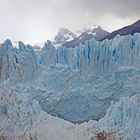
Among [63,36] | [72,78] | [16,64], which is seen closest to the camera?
[16,64]

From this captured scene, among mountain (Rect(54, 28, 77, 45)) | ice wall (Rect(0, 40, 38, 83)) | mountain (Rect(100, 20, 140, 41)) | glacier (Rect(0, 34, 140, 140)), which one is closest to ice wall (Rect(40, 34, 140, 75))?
glacier (Rect(0, 34, 140, 140))

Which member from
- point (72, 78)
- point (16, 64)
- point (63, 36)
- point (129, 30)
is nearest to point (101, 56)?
point (72, 78)

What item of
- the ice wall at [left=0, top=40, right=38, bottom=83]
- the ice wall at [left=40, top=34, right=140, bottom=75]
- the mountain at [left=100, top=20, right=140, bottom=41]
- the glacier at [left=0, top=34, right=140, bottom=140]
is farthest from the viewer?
the mountain at [left=100, top=20, right=140, bottom=41]

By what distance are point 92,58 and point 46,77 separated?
5.81 ft

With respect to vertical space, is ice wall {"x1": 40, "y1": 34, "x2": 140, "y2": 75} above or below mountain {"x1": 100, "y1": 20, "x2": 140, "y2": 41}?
below

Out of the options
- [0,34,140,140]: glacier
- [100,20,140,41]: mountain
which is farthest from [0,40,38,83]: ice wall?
[100,20,140,41]: mountain

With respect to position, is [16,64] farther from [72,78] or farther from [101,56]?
[101,56]

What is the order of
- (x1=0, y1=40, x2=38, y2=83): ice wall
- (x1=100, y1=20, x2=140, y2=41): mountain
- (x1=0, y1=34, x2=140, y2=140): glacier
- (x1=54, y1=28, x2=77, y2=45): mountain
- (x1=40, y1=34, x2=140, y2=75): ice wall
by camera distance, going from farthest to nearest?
(x1=54, y1=28, x2=77, y2=45): mountain → (x1=100, y1=20, x2=140, y2=41): mountain → (x1=40, y1=34, x2=140, y2=75): ice wall → (x1=0, y1=40, x2=38, y2=83): ice wall → (x1=0, y1=34, x2=140, y2=140): glacier

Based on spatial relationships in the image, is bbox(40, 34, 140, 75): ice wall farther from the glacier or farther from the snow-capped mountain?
the snow-capped mountain

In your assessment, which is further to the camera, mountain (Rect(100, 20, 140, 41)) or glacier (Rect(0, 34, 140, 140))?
mountain (Rect(100, 20, 140, 41))

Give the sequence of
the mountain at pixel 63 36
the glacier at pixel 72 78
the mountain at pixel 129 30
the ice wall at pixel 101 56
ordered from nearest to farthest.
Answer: the glacier at pixel 72 78 < the ice wall at pixel 101 56 < the mountain at pixel 129 30 < the mountain at pixel 63 36

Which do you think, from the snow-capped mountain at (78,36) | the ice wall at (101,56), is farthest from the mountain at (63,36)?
the ice wall at (101,56)

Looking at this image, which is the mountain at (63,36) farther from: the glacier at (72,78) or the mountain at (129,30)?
the glacier at (72,78)

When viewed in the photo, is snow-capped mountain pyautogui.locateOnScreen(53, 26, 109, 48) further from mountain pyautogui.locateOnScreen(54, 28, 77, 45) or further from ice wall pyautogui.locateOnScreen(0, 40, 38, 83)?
ice wall pyautogui.locateOnScreen(0, 40, 38, 83)
